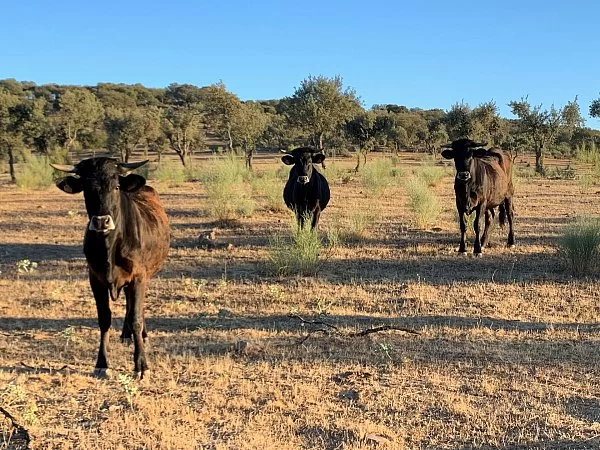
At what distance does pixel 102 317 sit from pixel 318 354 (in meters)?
2.14

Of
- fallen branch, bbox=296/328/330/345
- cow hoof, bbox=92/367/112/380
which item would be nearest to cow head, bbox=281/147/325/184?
fallen branch, bbox=296/328/330/345

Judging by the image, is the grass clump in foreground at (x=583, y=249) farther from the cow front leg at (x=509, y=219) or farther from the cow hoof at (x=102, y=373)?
the cow hoof at (x=102, y=373)

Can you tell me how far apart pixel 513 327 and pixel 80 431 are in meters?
4.77

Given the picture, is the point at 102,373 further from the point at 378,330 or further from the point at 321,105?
the point at 321,105

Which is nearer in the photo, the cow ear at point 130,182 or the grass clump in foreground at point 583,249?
the cow ear at point 130,182

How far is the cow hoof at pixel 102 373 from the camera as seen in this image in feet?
16.1

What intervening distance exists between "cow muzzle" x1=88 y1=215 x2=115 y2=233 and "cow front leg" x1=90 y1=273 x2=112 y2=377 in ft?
2.24

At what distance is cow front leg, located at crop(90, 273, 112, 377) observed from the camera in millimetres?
4914

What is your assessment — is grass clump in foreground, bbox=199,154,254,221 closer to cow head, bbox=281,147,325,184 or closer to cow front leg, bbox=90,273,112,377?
cow head, bbox=281,147,325,184

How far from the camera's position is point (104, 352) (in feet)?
16.5

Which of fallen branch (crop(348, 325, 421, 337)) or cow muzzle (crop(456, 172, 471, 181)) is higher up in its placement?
Result: cow muzzle (crop(456, 172, 471, 181))

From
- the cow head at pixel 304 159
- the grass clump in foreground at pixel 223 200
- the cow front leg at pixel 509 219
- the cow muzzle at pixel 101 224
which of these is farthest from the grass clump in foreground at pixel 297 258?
the grass clump in foreground at pixel 223 200

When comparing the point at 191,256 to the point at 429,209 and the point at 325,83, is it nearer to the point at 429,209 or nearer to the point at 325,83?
the point at 429,209

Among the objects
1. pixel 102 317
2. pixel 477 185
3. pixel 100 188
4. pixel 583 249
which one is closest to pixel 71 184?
pixel 100 188
